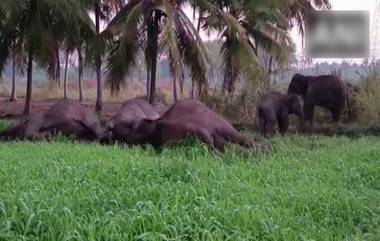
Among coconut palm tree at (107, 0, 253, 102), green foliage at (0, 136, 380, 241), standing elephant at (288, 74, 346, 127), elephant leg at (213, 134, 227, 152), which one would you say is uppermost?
coconut palm tree at (107, 0, 253, 102)

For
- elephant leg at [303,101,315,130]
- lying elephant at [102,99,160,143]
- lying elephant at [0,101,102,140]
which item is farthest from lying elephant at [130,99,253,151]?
elephant leg at [303,101,315,130]

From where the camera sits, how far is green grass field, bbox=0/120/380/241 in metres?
4.85

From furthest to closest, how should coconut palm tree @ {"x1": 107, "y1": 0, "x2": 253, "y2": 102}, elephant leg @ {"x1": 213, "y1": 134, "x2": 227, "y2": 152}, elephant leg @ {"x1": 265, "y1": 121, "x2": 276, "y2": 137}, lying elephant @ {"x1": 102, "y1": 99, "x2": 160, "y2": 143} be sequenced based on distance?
coconut palm tree @ {"x1": 107, "y1": 0, "x2": 253, "y2": 102} < elephant leg @ {"x1": 265, "y1": 121, "x2": 276, "y2": 137} < lying elephant @ {"x1": 102, "y1": 99, "x2": 160, "y2": 143} < elephant leg @ {"x1": 213, "y1": 134, "x2": 227, "y2": 152}

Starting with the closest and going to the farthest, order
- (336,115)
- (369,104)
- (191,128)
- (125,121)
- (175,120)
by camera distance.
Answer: (191,128) → (175,120) → (125,121) → (336,115) → (369,104)

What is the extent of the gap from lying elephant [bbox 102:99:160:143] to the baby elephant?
103 inches

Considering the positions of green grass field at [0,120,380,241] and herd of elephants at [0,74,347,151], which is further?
herd of elephants at [0,74,347,151]

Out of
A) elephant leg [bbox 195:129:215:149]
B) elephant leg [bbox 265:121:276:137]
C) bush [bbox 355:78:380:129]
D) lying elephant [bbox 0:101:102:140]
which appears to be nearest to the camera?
elephant leg [bbox 195:129:215:149]

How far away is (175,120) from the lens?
33.4 ft

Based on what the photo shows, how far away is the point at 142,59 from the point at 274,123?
4961mm

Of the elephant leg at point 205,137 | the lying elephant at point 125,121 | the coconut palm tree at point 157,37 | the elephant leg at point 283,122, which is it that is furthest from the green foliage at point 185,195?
the coconut palm tree at point 157,37

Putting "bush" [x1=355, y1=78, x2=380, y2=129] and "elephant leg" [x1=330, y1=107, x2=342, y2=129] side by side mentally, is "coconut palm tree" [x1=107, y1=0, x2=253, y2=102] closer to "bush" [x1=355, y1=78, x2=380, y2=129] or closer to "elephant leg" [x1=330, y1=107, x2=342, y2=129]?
"elephant leg" [x1=330, y1=107, x2=342, y2=129]

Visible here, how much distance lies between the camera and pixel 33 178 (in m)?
6.84

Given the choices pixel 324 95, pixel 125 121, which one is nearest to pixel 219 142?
pixel 125 121

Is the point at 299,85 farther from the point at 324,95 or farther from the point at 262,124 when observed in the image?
the point at 262,124
